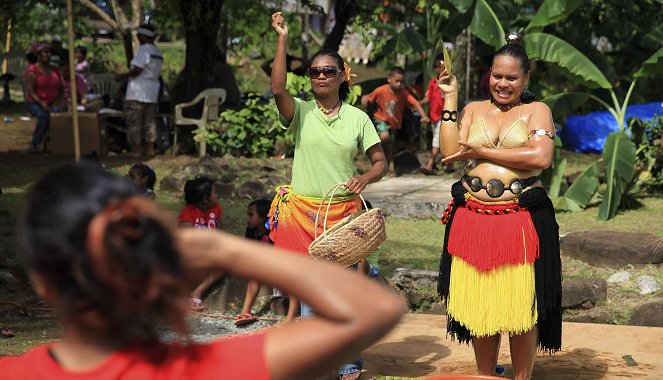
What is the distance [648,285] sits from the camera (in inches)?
303

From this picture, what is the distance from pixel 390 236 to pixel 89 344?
7.95m

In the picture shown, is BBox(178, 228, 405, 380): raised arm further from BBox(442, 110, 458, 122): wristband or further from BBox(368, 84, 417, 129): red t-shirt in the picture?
BBox(368, 84, 417, 129): red t-shirt

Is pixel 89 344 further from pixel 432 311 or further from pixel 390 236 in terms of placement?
pixel 390 236

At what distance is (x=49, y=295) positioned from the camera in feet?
5.56

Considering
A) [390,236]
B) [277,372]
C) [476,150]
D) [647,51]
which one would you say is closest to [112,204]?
[277,372]

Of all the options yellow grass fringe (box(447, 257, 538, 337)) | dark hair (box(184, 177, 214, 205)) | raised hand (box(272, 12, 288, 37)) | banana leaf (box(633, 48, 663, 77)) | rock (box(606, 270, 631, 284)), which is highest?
raised hand (box(272, 12, 288, 37))

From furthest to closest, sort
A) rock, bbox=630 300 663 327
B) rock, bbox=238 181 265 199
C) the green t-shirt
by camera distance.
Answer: rock, bbox=238 181 265 199, rock, bbox=630 300 663 327, the green t-shirt

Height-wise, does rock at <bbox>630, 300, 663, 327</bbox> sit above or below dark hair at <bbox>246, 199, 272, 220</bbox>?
below

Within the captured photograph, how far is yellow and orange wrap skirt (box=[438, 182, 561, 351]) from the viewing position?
16.5 feet

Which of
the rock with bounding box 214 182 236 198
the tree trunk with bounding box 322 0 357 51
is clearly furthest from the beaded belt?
the tree trunk with bounding box 322 0 357 51

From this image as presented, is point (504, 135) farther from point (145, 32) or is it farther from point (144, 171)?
point (145, 32)

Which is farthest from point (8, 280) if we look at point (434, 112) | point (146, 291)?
point (434, 112)

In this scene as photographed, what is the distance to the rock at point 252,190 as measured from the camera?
11.1 m

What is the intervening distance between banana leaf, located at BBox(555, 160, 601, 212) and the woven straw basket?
6.33 m
